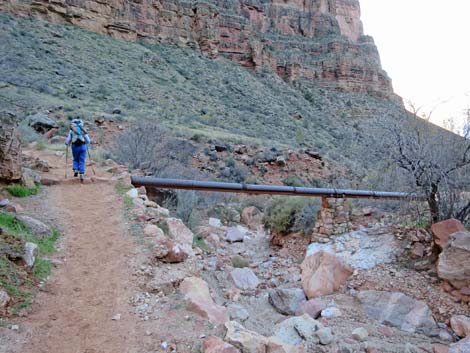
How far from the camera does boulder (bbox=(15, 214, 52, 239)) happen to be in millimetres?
4566

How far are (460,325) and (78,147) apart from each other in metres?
7.61

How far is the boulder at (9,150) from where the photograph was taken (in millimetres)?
5742

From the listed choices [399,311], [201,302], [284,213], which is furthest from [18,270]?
[284,213]

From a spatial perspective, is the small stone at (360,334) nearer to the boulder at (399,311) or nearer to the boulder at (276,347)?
the boulder at (399,311)

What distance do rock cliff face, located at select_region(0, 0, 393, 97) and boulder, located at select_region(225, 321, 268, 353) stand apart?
128 feet

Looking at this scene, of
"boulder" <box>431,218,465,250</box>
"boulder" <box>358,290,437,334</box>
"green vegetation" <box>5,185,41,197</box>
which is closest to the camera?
"boulder" <box>358,290,437,334</box>

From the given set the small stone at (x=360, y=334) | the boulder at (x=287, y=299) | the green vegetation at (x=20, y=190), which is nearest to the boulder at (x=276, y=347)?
the small stone at (x=360, y=334)

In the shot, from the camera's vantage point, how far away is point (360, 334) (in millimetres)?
4695

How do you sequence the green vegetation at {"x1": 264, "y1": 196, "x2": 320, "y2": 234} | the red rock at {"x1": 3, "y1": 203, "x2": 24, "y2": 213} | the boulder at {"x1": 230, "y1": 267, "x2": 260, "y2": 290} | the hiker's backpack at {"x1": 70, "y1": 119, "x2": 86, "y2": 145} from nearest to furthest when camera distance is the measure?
the red rock at {"x1": 3, "y1": 203, "x2": 24, "y2": 213} → the boulder at {"x1": 230, "y1": 267, "x2": 260, "y2": 290} → the hiker's backpack at {"x1": 70, "y1": 119, "x2": 86, "y2": 145} → the green vegetation at {"x1": 264, "y1": 196, "x2": 320, "y2": 234}

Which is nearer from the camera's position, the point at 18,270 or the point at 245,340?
the point at 245,340

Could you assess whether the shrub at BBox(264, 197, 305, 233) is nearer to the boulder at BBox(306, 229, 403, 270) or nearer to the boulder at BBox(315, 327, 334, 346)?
the boulder at BBox(306, 229, 403, 270)

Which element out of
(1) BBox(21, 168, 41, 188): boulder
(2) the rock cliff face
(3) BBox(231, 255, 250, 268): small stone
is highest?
(2) the rock cliff face

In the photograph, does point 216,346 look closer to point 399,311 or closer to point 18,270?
point 18,270

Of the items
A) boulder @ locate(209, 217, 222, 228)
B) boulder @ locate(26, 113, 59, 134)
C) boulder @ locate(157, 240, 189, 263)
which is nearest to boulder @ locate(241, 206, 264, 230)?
boulder @ locate(209, 217, 222, 228)
